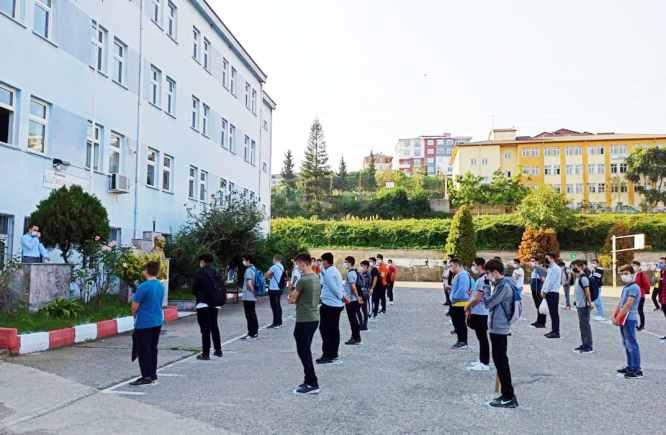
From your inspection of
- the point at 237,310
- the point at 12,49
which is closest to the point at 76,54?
the point at 12,49

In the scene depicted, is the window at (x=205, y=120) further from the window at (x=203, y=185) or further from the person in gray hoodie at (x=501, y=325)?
the person in gray hoodie at (x=501, y=325)

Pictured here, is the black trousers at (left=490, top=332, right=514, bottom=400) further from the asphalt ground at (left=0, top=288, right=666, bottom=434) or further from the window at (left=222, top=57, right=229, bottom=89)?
the window at (left=222, top=57, right=229, bottom=89)

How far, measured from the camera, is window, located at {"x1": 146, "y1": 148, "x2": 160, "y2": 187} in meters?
23.9

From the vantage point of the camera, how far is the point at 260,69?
3966 cm

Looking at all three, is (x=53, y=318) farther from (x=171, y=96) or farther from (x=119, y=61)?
(x=171, y=96)

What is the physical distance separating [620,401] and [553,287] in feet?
21.9

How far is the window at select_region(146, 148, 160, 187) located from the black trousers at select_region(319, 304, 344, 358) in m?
15.6

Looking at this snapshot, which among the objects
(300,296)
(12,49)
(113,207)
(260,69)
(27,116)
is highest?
(260,69)

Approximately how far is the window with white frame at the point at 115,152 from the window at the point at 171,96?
470 centimetres

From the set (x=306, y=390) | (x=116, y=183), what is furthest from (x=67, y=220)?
(x=306, y=390)

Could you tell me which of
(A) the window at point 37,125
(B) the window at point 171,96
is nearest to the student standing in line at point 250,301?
(A) the window at point 37,125

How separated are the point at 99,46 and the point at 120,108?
2.16 meters

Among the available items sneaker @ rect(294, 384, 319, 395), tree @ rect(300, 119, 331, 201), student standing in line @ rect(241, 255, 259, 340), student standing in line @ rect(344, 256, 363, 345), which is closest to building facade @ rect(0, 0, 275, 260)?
student standing in line @ rect(241, 255, 259, 340)

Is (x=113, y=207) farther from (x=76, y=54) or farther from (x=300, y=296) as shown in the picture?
(x=300, y=296)
